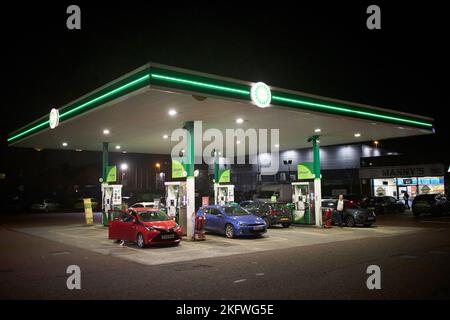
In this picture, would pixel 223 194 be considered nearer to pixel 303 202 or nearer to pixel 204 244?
pixel 303 202

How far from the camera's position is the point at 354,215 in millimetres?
20172

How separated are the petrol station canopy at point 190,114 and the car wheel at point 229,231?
15.0ft

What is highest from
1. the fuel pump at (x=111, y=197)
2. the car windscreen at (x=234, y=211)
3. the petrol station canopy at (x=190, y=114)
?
the petrol station canopy at (x=190, y=114)

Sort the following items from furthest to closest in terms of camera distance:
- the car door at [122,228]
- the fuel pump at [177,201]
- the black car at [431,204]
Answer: the black car at [431,204], the fuel pump at [177,201], the car door at [122,228]

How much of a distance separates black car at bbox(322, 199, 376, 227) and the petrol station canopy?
405 centimetres

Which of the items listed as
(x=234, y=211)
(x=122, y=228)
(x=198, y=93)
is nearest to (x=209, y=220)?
(x=234, y=211)

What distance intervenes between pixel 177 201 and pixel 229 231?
2.82 metres

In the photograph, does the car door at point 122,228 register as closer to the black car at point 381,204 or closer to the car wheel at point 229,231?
the car wheel at point 229,231

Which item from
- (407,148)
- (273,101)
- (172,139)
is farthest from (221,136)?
(407,148)

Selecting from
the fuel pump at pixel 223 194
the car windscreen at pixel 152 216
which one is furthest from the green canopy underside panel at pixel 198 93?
the fuel pump at pixel 223 194

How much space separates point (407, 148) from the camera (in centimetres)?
4056

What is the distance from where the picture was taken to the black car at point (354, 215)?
19.9 metres

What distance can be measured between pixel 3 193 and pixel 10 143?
913 inches
